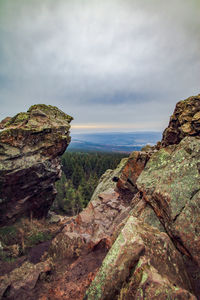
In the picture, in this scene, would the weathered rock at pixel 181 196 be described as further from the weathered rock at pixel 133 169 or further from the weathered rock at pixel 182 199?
the weathered rock at pixel 133 169

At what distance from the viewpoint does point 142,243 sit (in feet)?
25.0

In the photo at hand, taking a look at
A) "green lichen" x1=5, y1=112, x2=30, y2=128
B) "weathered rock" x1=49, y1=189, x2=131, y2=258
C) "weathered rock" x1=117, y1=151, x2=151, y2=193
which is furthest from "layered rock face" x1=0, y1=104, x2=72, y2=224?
"weathered rock" x1=117, y1=151, x2=151, y2=193

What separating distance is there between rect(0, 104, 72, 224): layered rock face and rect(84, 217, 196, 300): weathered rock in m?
19.8

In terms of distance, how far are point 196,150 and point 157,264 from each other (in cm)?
812

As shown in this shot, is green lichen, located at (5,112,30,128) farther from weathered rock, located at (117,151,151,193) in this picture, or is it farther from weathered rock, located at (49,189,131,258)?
weathered rock, located at (117,151,151,193)

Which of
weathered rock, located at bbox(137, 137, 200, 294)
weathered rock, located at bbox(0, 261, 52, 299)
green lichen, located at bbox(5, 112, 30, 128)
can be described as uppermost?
green lichen, located at bbox(5, 112, 30, 128)

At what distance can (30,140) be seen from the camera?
24750 millimetres

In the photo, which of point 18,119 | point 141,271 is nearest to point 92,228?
point 141,271

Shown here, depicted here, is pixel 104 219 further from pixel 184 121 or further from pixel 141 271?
pixel 184 121

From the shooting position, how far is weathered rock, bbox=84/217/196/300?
6223 mm

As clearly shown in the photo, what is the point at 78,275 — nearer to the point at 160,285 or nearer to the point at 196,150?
the point at 160,285

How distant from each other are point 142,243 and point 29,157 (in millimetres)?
21570

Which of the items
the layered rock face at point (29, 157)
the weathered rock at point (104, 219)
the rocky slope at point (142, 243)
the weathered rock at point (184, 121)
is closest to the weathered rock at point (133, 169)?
the weathered rock at point (104, 219)

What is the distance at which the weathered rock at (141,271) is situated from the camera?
245 inches
